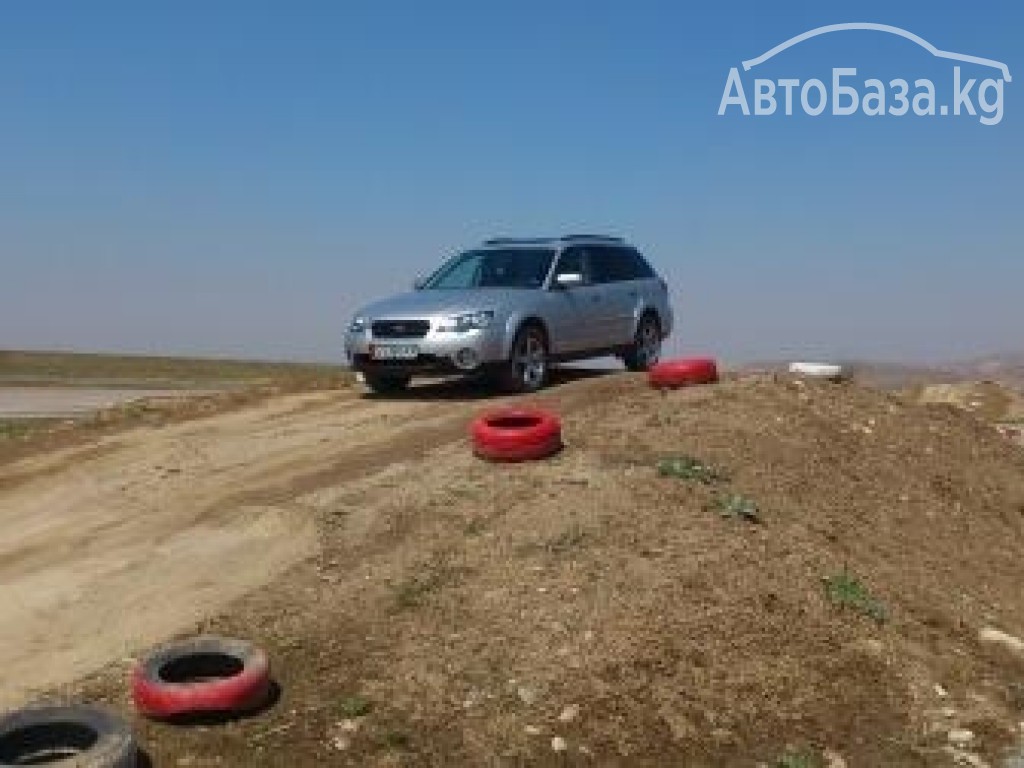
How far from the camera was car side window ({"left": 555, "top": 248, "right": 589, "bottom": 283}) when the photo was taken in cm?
1706

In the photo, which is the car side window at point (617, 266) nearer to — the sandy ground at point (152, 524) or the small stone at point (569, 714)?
the sandy ground at point (152, 524)

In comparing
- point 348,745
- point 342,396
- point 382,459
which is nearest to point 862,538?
point 382,459

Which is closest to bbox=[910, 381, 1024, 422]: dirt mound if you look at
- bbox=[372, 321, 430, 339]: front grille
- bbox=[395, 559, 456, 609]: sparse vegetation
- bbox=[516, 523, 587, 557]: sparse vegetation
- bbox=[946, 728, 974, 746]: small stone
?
bbox=[372, 321, 430, 339]: front grille

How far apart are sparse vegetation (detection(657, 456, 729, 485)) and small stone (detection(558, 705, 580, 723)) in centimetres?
348

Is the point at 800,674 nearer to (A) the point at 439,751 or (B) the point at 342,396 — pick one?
(A) the point at 439,751

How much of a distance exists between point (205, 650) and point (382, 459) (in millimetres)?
4541

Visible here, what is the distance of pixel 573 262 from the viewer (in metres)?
17.3

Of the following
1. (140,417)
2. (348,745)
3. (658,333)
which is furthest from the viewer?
(658,333)

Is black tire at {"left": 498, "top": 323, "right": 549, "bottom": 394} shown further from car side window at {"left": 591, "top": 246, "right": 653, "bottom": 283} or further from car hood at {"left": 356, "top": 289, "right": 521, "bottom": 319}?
car side window at {"left": 591, "top": 246, "right": 653, "bottom": 283}

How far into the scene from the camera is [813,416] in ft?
45.2

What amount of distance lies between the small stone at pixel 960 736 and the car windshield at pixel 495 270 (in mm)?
9054

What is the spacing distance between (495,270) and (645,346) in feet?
8.59

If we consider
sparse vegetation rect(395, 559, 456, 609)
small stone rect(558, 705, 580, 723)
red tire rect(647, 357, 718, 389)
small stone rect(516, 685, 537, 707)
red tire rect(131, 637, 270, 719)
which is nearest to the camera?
red tire rect(131, 637, 270, 719)

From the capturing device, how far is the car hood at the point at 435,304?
15758 millimetres
